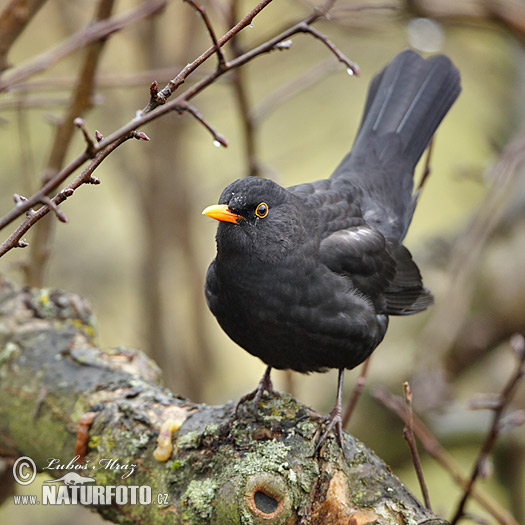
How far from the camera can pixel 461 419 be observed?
5.03 meters

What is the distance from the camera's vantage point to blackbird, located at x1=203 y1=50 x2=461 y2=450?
278cm

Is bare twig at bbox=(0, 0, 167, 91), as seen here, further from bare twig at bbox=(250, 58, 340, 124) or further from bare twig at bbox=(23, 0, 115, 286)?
bare twig at bbox=(250, 58, 340, 124)

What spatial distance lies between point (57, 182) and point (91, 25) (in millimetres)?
1938

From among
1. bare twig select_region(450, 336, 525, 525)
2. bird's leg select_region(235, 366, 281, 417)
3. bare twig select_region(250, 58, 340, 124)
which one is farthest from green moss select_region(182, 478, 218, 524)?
bare twig select_region(250, 58, 340, 124)

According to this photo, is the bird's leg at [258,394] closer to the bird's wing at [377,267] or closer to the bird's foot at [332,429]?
the bird's foot at [332,429]

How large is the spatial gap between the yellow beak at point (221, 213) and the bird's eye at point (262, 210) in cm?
9

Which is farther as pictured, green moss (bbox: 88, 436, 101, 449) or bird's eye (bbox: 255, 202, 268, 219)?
bird's eye (bbox: 255, 202, 268, 219)

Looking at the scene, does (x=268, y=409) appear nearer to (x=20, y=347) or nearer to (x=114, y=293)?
(x=20, y=347)

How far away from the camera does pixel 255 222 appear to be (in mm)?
2842

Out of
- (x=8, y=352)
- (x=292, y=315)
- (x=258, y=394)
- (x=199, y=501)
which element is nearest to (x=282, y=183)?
(x=292, y=315)

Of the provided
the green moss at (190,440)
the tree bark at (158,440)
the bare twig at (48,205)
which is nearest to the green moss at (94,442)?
the tree bark at (158,440)

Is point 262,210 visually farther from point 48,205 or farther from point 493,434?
point 48,205

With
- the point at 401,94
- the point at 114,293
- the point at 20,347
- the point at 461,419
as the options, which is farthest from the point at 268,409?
the point at 114,293

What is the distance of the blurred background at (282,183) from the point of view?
3.76m
